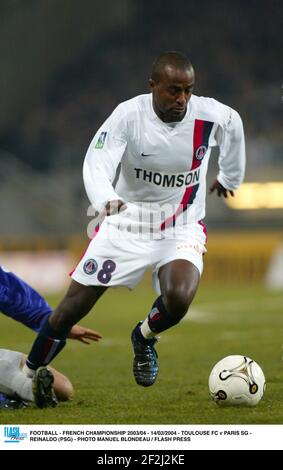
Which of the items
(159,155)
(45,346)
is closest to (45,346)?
(45,346)

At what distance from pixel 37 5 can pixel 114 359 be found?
17.6 m

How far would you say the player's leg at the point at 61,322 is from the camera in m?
4.83

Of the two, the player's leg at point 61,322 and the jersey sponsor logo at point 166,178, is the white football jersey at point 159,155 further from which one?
the player's leg at point 61,322

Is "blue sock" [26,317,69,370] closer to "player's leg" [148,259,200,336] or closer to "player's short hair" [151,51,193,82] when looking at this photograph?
"player's leg" [148,259,200,336]

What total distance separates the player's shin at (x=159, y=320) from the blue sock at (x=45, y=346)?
20.3 inches

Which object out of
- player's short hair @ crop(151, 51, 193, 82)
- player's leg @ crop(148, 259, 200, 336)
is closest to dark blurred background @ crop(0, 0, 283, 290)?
player's leg @ crop(148, 259, 200, 336)

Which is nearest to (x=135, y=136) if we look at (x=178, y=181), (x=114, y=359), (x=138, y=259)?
(x=178, y=181)

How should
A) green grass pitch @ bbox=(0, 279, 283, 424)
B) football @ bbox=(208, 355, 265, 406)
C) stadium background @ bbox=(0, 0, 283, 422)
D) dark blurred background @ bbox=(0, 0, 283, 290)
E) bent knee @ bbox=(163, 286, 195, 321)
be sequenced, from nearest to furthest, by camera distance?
green grass pitch @ bbox=(0, 279, 283, 424), football @ bbox=(208, 355, 265, 406), bent knee @ bbox=(163, 286, 195, 321), stadium background @ bbox=(0, 0, 283, 422), dark blurred background @ bbox=(0, 0, 283, 290)

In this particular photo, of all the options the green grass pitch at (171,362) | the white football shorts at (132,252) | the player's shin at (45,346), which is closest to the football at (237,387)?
the green grass pitch at (171,362)

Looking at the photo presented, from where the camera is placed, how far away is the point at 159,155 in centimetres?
498

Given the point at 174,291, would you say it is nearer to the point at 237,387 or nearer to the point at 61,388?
the point at 237,387

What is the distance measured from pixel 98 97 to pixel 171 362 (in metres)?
16.8

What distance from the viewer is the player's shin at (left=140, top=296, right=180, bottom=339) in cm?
500
